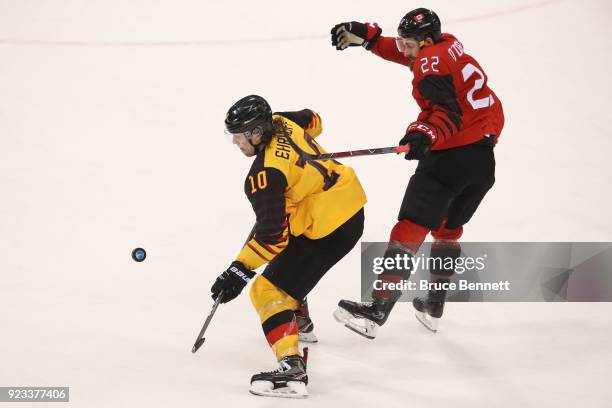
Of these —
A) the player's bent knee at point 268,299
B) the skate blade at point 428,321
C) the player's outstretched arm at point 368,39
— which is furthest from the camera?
the player's outstretched arm at point 368,39

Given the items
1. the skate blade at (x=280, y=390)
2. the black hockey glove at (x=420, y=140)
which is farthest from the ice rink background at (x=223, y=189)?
the black hockey glove at (x=420, y=140)

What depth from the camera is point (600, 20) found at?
22.1 ft

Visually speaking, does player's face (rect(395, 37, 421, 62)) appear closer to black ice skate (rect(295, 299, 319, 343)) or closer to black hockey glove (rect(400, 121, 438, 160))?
black hockey glove (rect(400, 121, 438, 160))

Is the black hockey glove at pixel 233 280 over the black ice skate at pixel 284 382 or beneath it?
over

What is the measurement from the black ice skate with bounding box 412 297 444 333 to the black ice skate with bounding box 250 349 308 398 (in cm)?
93

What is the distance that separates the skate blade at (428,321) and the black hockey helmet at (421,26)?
4.34 feet

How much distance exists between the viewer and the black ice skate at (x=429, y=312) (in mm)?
3740

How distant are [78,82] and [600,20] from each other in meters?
4.42

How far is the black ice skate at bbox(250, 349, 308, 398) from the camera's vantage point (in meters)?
3.01

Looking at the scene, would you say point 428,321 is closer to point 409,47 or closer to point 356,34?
point 409,47

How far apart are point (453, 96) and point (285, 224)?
0.94m

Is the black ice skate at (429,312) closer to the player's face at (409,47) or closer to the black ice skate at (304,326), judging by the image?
A: the black ice skate at (304,326)

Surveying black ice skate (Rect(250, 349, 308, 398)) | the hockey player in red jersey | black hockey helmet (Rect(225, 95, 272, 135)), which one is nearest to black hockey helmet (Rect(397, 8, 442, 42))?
the hockey player in red jersey

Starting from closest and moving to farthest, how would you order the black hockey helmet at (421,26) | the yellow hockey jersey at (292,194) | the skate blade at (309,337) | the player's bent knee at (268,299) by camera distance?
the yellow hockey jersey at (292,194) < the player's bent knee at (268,299) < the black hockey helmet at (421,26) < the skate blade at (309,337)
